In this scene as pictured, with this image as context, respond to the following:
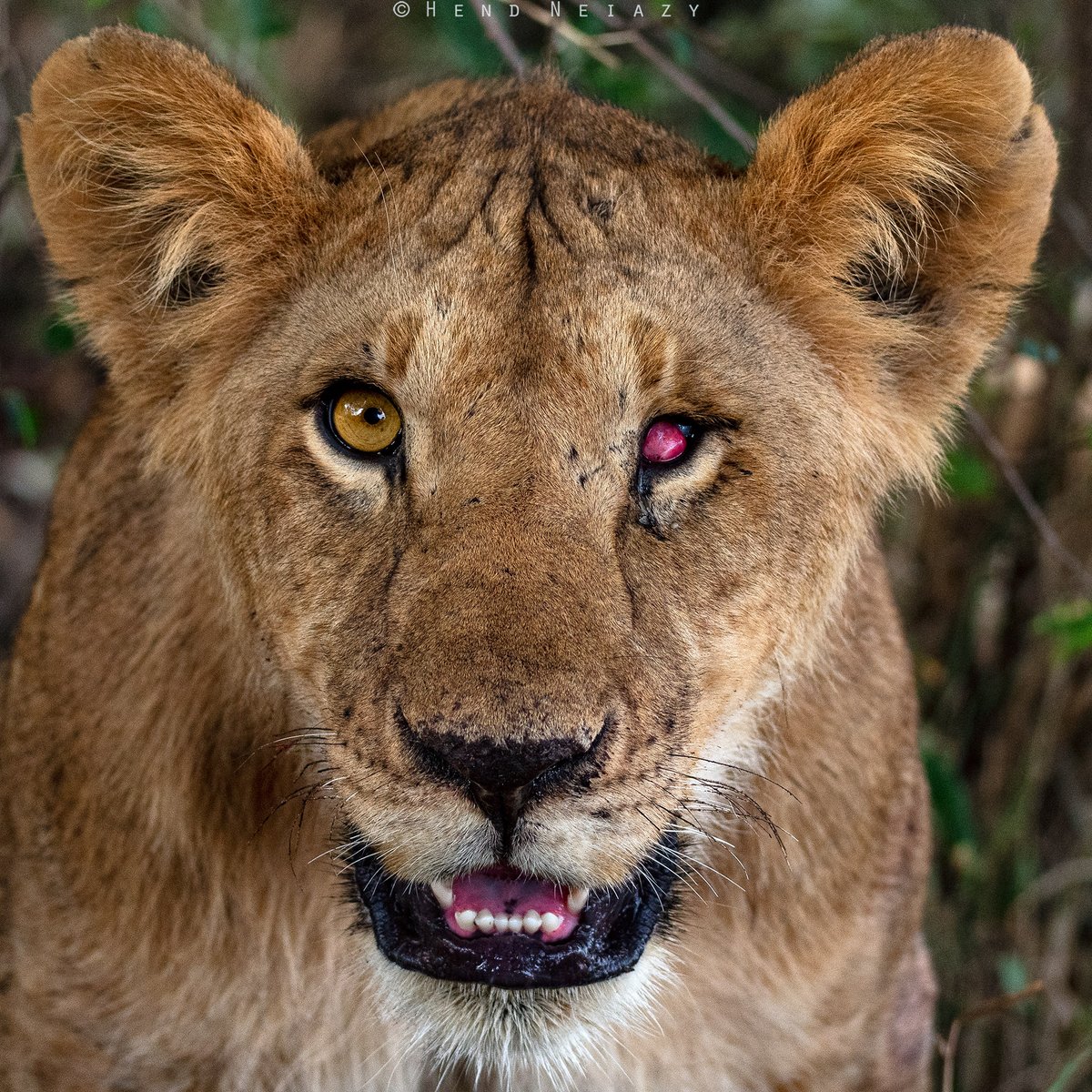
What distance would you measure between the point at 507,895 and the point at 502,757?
1.13 feet

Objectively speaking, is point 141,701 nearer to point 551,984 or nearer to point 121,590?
point 121,590

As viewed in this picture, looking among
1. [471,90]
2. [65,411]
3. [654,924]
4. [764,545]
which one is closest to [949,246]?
[764,545]

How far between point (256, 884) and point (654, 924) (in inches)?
30.0

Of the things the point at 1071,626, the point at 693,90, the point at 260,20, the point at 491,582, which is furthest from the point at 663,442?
the point at 260,20

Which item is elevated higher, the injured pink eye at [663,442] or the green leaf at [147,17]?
the green leaf at [147,17]

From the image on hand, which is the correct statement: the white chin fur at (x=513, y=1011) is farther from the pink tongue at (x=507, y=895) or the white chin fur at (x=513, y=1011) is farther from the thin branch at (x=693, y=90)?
the thin branch at (x=693, y=90)

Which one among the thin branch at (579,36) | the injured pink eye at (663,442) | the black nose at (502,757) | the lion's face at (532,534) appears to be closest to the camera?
the black nose at (502,757)

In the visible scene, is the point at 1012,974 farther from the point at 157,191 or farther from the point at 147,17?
the point at 147,17

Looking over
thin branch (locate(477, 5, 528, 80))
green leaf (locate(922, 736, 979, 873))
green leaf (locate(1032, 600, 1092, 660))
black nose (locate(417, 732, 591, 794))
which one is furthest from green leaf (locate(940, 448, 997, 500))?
black nose (locate(417, 732, 591, 794))

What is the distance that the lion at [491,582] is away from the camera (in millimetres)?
2307

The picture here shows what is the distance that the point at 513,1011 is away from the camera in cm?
238

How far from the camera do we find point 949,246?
2.72 m

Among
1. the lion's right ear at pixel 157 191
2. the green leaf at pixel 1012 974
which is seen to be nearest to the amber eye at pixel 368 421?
the lion's right ear at pixel 157 191

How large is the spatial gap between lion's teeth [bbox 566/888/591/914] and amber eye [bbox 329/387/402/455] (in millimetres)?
714
